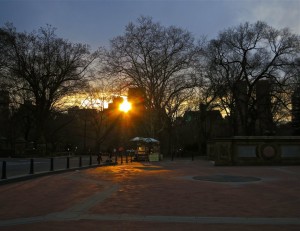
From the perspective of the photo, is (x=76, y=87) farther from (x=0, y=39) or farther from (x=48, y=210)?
(x=48, y=210)

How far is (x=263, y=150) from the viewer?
3325 cm

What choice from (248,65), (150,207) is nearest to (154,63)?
(248,65)

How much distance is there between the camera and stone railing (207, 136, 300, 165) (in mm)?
33250

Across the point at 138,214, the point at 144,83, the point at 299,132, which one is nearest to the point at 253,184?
the point at 138,214

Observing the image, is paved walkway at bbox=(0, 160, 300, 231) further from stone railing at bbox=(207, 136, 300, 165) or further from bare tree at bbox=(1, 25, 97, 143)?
bare tree at bbox=(1, 25, 97, 143)

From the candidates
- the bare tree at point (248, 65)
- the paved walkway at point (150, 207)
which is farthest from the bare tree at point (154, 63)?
the paved walkway at point (150, 207)

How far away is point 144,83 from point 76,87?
30.4 ft

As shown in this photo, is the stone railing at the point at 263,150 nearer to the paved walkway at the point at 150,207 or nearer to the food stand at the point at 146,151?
the food stand at the point at 146,151

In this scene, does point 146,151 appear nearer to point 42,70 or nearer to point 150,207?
point 42,70

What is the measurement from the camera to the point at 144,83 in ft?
196

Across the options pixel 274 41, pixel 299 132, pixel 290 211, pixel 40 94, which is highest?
pixel 274 41

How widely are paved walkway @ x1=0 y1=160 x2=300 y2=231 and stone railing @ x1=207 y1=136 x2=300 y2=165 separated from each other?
16609 mm

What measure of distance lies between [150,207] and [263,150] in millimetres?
23609

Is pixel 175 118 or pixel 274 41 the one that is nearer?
pixel 274 41
